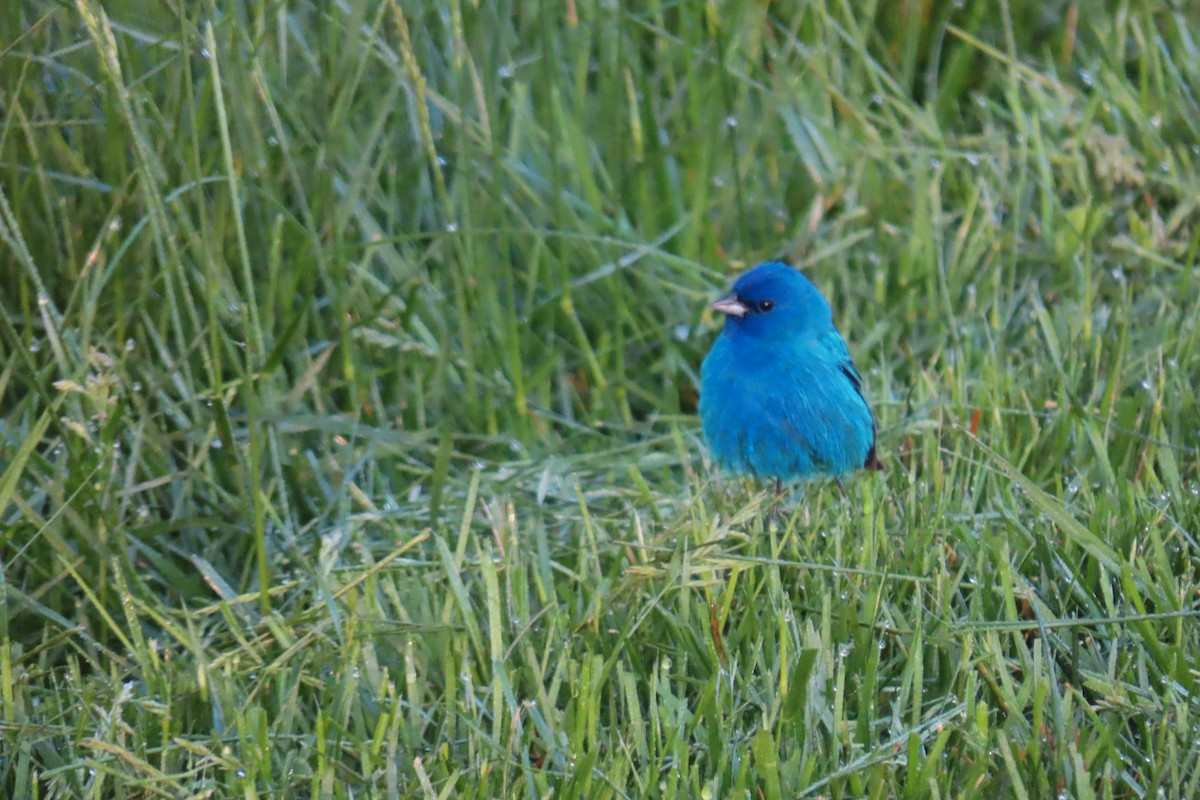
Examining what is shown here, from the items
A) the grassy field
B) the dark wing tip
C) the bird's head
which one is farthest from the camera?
the bird's head

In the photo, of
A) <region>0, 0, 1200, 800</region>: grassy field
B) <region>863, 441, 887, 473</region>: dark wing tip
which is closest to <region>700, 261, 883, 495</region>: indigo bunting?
<region>863, 441, 887, 473</region>: dark wing tip

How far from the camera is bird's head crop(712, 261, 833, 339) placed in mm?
3316

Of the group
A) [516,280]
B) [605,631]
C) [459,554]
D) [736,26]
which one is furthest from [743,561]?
[736,26]

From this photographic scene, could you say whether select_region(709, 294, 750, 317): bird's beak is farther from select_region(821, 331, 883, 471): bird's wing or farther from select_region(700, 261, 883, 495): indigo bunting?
select_region(821, 331, 883, 471): bird's wing

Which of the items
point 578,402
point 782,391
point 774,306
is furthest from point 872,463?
point 578,402

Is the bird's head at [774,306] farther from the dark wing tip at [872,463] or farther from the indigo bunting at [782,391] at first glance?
the dark wing tip at [872,463]

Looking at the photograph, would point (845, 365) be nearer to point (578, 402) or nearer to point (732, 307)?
point (732, 307)

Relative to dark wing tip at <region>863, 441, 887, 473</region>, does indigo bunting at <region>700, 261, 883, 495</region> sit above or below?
above

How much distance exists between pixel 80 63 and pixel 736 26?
1937 millimetres

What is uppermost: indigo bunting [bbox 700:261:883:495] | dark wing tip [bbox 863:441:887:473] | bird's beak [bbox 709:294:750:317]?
bird's beak [bbox 709:294:750:317]

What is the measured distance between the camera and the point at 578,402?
3764mm

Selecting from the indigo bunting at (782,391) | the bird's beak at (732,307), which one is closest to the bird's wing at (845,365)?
the indigo bunting at (782,391)

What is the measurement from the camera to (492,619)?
248 centimetres

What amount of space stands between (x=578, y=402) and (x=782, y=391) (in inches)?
28.0
